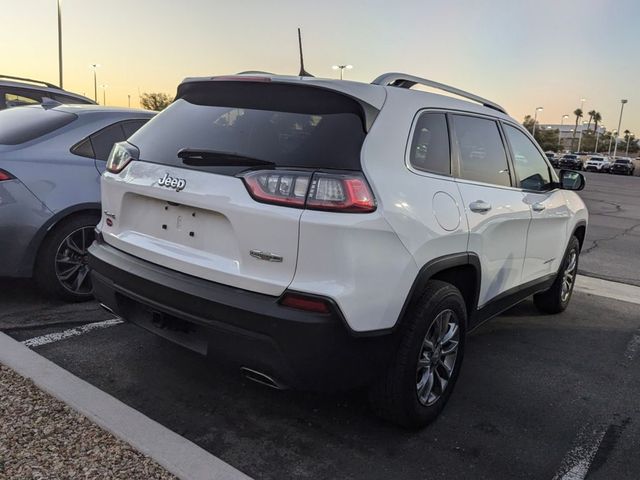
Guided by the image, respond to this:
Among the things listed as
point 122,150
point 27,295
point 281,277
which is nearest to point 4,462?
point 281,277

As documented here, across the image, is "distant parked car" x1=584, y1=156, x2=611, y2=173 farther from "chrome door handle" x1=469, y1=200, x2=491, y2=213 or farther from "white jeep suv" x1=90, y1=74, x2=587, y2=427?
"white jeep suv" x1=90, y1=74, x2=587, y2=427

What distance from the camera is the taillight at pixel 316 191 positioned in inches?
97.3

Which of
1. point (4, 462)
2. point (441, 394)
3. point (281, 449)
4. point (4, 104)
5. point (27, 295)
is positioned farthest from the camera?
point (4, 104)

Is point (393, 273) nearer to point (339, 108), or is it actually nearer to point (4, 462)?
point (339, 108)

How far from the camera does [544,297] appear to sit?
5.20m

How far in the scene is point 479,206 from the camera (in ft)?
10.8

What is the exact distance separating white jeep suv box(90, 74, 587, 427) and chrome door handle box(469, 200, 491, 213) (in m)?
0.01

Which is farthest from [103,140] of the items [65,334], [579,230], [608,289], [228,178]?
[608,289]

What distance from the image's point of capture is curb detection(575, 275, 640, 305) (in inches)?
238

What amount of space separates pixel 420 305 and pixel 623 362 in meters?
2.32

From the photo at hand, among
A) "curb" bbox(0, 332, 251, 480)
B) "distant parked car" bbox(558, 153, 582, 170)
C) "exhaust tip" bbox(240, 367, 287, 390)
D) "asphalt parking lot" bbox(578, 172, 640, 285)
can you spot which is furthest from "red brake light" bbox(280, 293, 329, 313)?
"distant parked car" bbox(558, 153, 582, 170)

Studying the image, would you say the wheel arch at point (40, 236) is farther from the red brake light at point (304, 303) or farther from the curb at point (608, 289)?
the curb at point (608, 289)

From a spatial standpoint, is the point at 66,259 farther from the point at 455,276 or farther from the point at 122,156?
the point at 455,276

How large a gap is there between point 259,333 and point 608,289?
16.9 ft
